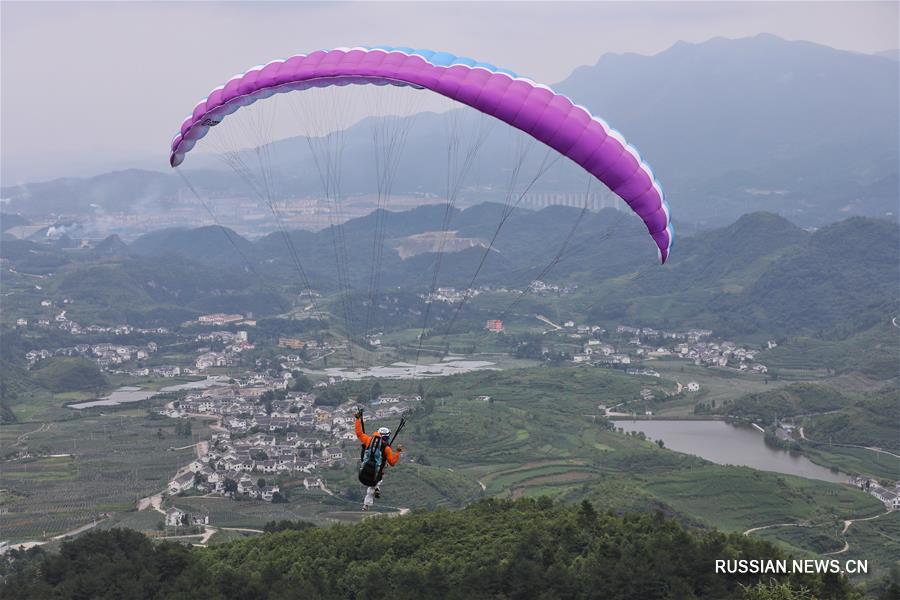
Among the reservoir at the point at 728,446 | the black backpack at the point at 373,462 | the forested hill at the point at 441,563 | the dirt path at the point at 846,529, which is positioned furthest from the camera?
the reservoir at the point at 728,446

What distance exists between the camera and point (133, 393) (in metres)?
85.9

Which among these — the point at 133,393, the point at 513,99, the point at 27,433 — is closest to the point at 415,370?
the point at 133,393

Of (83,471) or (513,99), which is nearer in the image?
(513,99)

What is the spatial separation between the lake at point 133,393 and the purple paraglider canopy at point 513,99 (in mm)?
64184

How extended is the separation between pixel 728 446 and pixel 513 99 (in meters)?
50.9

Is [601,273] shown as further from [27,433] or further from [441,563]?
[441,563]

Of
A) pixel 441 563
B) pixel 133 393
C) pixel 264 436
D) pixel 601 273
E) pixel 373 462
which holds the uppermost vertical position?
pixel 601 273

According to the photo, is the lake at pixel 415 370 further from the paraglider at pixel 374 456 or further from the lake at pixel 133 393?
the paraglider at pixel 374 456

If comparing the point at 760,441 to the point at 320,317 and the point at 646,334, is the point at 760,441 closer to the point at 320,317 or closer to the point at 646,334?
the point at 646,334

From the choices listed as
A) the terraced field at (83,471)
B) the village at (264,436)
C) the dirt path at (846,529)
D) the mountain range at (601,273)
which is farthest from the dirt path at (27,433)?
the dirt path at (846,529)

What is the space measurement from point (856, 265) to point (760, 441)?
201 ft

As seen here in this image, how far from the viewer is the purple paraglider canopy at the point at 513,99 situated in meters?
20.0

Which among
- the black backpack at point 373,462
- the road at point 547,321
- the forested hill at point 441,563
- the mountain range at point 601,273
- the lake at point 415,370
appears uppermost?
the mountain range at point 601,273

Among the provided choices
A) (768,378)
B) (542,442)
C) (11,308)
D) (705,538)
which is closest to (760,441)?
(542,442)
